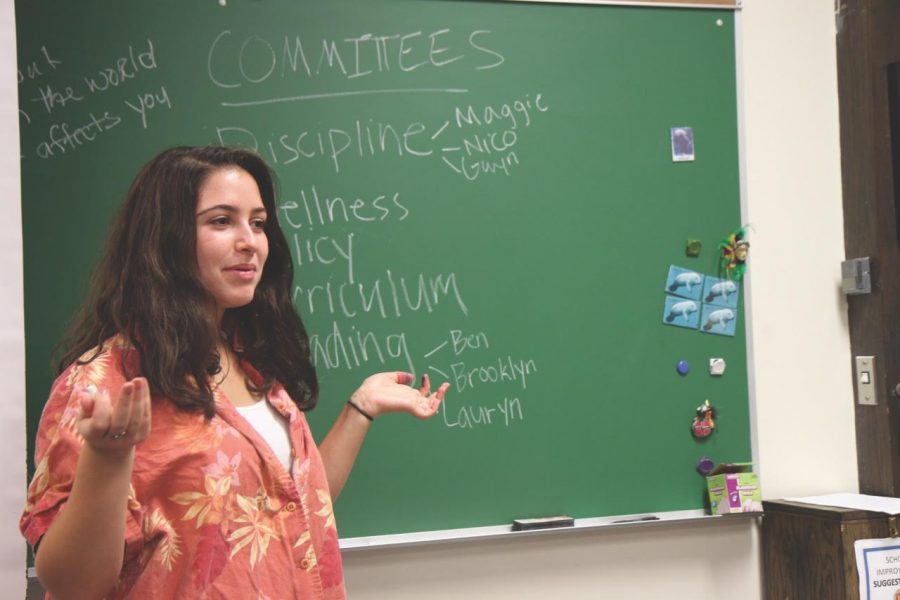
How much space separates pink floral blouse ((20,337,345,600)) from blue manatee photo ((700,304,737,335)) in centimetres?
147

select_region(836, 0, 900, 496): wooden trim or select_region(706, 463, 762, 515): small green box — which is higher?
select_region(836, 0, 900, 496): wooden trim

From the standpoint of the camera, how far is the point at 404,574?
2227 mm

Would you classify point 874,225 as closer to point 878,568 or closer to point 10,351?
point 878,568

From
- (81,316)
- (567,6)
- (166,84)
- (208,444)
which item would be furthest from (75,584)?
(567,6)

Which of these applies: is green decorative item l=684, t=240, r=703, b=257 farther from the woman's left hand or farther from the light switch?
the woman's left hand

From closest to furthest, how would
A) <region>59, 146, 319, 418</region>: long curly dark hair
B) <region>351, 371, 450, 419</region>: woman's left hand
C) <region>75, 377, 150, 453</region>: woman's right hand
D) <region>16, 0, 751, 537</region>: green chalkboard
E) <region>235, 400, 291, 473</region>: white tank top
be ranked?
<region>75, 377, 150, 453</region>: woman's right hand
<region>59, 146, 319, 418</region>: long curly dark hair
<region>235, 400, 291, 473</region>: white tank top
<region>351, 371, 450, 419</region>: woman's left hand
<region>16, 0, 751, 537</region>: green chalkboard

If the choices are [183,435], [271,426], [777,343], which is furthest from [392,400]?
[777,343]

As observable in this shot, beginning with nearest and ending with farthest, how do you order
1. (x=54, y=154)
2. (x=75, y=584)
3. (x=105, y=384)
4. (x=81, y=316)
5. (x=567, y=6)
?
(x=75, y=584)
(x=105, y=384)
(x=81, y=316)
(x=54, y=154)
(x=567, y=6)

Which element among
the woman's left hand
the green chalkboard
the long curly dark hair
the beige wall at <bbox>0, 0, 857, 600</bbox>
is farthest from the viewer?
the beige wall at <bbox>0, 0, 857, 600</bbox>

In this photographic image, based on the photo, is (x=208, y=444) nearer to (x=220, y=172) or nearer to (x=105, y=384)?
(x=105, y=384)

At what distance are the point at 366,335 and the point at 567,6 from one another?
1.12m

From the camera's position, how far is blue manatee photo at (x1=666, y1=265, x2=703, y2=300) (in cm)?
243

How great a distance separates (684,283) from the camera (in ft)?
8.00

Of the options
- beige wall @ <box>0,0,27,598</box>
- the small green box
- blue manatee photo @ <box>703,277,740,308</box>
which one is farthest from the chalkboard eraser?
beige wall @ <box>0,0,27,598</box>
